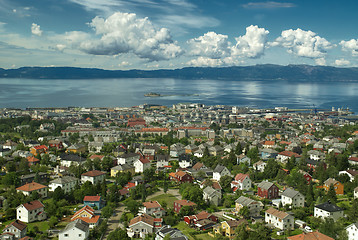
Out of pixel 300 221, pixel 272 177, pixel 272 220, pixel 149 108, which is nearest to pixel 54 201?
pixel 272 220

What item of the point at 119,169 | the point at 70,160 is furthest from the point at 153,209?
the point at 70,160

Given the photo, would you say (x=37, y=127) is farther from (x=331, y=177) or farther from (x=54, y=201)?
(x=331, y=177)

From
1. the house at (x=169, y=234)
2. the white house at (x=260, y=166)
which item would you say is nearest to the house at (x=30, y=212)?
the house at (x=169, y=234)

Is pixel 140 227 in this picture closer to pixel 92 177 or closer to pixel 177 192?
pixel 177 192

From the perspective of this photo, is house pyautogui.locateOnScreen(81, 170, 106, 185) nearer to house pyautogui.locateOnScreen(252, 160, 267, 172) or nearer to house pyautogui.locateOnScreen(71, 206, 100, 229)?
house pyautogui.locateOnScreen(71, 206, 100, 229)

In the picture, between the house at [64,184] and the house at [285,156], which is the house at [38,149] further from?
the house at [285,156]

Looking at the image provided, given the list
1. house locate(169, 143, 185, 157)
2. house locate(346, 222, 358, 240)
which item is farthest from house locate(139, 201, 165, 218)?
house locate(169, 143, 185, 157)
